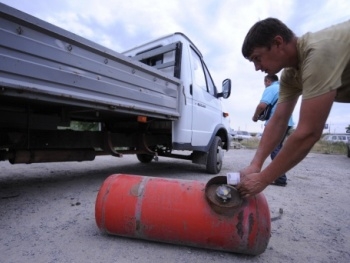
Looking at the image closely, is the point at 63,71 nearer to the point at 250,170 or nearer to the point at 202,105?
the point at 250,170

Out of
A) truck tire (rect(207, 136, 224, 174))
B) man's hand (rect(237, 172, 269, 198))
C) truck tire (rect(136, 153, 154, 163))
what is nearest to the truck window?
truck tire (rect(207, 136, 224, 174))

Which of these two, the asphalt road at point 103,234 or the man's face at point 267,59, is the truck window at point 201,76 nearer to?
the asphalt road at point 103,234

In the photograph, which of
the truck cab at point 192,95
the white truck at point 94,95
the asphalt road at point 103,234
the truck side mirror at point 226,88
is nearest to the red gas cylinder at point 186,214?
the asphalt road at point 103,234

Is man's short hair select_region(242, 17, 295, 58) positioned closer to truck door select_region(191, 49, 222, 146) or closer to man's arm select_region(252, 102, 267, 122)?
man's arm select_region(252, 102, 267, 122)

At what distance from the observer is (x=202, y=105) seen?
4.58 meters

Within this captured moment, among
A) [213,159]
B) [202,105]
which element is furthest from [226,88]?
[213,159]

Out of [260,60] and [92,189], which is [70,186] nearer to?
[92,189]

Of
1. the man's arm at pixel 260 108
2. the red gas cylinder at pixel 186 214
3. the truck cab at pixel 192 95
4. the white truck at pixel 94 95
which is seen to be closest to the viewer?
the red gas cylinder at pixel 186 214

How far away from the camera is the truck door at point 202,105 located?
14.3 feet

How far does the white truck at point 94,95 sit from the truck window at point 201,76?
19 millimetres

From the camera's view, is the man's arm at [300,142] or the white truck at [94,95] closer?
the man's arm at [300,142]

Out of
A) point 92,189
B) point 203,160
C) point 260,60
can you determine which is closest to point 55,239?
point 92,189

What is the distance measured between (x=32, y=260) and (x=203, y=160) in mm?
3541

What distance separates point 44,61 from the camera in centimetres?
211
